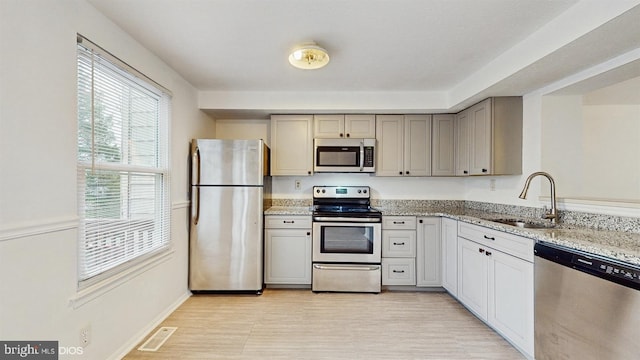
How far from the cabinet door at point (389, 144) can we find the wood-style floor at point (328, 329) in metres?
1.51

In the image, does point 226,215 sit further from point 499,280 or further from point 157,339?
point 499,280

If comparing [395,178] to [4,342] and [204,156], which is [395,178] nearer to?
[204,156]

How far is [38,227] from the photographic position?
1400mm

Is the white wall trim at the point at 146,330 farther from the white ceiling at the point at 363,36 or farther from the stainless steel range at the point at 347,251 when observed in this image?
the white ceiling at the point at 363,36

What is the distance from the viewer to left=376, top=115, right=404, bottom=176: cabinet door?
358cm

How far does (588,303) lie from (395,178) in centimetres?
246

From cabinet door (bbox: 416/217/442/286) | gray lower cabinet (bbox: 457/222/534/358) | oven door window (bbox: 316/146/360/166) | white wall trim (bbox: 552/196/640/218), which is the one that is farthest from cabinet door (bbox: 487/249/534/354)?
oven door window (bbox: 316/146/360/166)

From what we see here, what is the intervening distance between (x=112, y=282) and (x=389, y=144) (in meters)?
3.06

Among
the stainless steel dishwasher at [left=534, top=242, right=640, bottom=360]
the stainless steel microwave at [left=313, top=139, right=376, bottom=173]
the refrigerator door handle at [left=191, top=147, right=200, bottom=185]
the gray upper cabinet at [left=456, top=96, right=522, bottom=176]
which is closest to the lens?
the stainless steel dishwasher at [left=534, top=242, right=640, bottom=360]

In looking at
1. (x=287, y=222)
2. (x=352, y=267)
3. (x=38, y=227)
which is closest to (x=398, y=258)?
(x=352, y=267)

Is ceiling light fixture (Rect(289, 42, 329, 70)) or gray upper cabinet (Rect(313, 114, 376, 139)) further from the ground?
ceiling light fixture (Rect(289, 42, 329, 70))

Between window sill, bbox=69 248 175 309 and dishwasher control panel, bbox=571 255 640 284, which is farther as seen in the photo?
window sill, bbox=69 248 175 309

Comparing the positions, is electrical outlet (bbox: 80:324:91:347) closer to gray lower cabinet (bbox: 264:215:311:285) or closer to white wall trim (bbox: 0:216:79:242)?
white wall trim (bbox: 0:216:79:242)

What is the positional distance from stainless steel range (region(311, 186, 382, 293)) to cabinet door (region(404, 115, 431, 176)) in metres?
0.84
